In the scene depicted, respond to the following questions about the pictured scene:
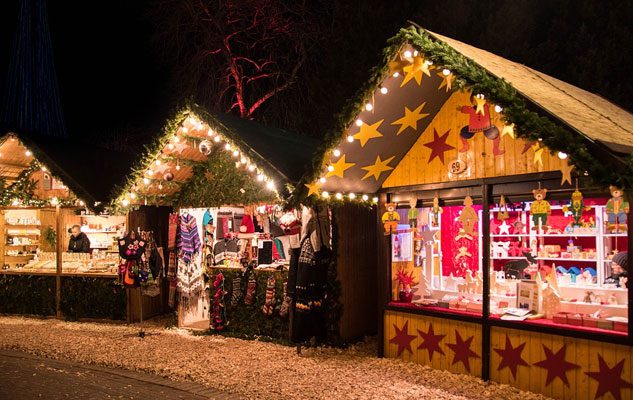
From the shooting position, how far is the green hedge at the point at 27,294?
479 inches

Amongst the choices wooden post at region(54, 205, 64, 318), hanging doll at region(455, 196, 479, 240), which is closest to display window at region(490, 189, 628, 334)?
hanging doll at region(455, 196, 479, 240)

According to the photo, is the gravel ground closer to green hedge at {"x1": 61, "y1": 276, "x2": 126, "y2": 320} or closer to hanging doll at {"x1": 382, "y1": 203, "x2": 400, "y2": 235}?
green hedge at {"x1": 61, "y1": 276, "x2": 126, "y2": 320}

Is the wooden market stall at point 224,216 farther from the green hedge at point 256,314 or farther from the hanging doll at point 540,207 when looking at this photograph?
the hanging doll at point 540,207

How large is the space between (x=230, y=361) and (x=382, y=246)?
2953mm

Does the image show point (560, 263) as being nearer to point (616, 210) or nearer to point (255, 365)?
point (616, 210)

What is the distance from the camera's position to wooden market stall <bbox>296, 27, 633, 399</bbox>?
18.7ft

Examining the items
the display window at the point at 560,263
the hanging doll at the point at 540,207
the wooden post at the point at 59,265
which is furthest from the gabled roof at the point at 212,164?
the hanging doll at the point at 540,207

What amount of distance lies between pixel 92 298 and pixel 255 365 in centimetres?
566

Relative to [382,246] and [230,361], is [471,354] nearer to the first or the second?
[382,246]

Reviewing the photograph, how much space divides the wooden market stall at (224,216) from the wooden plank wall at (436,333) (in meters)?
1.06

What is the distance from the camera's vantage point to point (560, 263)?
7.15 m

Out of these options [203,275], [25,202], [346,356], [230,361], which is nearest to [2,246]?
Result: [25,202]

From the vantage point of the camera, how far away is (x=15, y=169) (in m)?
12.6

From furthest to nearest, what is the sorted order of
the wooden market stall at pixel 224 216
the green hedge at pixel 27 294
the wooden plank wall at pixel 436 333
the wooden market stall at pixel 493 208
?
the green hedge at pixel 27 294 → the wooden market stall at pixel 224 216 → the wooden plank wall at pixel 436 333 → the wooden market stall at pixel 493 208
